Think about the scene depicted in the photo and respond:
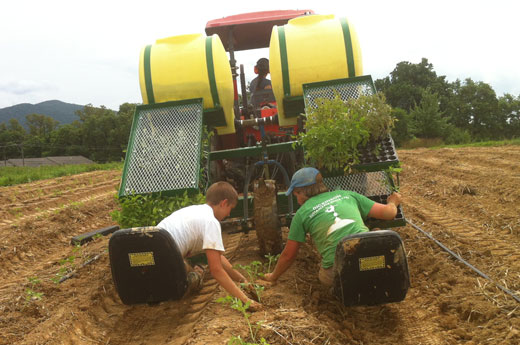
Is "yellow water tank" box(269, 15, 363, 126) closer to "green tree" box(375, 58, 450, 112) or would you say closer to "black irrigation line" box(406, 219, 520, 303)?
"black irrigation line" box(406, 219, 520, 303)

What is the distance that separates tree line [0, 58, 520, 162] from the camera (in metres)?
30.2

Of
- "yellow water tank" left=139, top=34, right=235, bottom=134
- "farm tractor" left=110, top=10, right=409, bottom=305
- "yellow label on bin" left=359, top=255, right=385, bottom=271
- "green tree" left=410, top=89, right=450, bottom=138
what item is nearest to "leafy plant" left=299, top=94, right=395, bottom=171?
"farm tractor" left=110, top=10, right=409, bottom=305

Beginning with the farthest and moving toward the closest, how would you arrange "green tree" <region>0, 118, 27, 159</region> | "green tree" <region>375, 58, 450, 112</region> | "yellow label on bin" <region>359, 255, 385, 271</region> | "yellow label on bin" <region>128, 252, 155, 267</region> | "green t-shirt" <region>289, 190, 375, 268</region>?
"green tree" <region>0, 118, 27, 159</region>, "green tree" <region>375, 58, 450, 112</region>, "green t-shirt" <region>289, 190, 375, 268</region>, "yellow label on bin" <region>128, 252, 155, 267</region>, "yellow label on bin" <region>359, 255, 385, 271</region>

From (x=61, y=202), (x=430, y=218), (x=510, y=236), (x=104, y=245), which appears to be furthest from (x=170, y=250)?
(x=61, y=202)

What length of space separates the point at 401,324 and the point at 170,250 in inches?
69.2

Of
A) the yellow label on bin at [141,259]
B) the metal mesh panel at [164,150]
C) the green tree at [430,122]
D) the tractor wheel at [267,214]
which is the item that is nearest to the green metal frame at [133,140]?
the metal mesh panel at [164,150]

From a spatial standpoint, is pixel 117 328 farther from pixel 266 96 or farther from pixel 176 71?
pixel 266 96

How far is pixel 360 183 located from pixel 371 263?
1.25 m

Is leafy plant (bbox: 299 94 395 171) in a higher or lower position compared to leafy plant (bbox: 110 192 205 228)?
higher

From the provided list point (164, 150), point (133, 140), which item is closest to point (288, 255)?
point (164, 150)

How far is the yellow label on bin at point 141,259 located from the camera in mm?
2753

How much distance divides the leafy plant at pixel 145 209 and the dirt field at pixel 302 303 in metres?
0.77

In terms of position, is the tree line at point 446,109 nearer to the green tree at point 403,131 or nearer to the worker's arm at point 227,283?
the green tree at point 403,131

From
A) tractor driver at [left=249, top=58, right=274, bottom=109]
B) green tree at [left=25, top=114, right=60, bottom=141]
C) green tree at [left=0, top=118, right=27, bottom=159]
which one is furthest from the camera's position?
green tree at [left=25, top=114, right=60, bottom=141]
